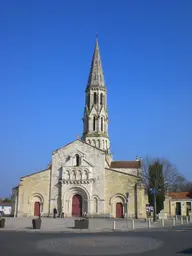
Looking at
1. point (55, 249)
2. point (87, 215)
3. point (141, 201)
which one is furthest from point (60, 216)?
point (55, 249)

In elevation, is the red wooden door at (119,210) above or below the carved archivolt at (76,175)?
below

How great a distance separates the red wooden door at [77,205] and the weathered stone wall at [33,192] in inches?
164

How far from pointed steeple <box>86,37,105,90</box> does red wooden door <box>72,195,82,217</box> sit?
25298mm

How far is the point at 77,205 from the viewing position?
46344 millimetres

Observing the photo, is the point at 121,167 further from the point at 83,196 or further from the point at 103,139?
the point at 83,196

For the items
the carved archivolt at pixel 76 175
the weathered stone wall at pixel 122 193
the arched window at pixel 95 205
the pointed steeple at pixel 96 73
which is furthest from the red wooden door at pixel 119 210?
the pointed steeple at pixel 96 73

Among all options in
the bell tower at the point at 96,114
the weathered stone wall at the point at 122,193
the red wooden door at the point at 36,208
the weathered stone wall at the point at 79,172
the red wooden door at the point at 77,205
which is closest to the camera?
the weathered stone wall at the point at 122,193

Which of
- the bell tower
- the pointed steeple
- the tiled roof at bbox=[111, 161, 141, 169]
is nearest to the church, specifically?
the bell tower

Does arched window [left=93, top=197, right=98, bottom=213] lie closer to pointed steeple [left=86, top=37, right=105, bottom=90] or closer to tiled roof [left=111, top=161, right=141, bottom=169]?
tiled roof [left=111, top=161, right=141, bottom=169]

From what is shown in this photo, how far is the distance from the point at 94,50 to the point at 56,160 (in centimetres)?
3144

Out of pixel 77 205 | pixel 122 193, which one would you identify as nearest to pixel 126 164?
pixel 122 193

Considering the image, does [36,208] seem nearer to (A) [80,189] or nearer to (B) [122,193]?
(A) [80,189]

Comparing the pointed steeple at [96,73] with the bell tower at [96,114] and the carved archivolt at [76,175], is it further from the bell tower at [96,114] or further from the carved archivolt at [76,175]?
the carved archivolt at [76,175]

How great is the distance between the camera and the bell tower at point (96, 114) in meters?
58.5
